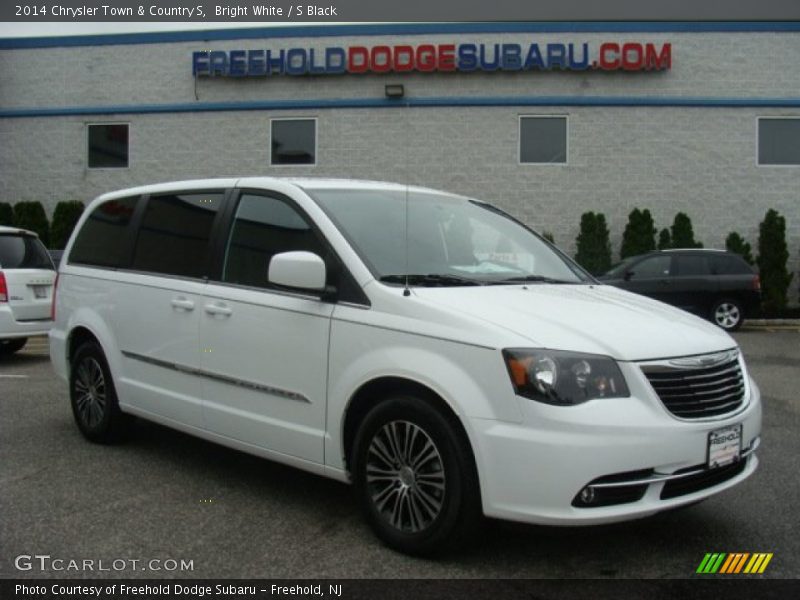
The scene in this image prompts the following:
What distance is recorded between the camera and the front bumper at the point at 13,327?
9828mm

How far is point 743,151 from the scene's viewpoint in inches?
730

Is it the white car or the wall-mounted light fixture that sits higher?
the wall-mounted light fixture

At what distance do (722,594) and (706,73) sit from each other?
17.4 m

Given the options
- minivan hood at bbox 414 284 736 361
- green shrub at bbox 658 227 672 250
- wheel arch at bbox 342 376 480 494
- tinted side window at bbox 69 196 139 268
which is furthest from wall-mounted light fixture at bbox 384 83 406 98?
wheel arch at bbox 342 376 480 494

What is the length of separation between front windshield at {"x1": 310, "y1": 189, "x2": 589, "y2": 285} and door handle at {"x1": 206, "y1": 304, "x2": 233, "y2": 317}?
81 centimetres

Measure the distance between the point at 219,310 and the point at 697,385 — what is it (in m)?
2.58

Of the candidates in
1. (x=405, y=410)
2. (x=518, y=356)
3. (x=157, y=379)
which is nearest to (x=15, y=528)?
(x=157, y=379)

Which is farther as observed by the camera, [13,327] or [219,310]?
[13,327]

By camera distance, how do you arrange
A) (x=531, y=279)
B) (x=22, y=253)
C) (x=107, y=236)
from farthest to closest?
(x=22, y=253) < (x=107, y=236) < (x=531, y=279)

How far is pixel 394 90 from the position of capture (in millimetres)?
18547

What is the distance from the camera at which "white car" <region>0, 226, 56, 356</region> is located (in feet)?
32.3

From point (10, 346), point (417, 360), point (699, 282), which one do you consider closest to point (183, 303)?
point (417, 360)

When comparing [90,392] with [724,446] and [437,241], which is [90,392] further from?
[724,446]

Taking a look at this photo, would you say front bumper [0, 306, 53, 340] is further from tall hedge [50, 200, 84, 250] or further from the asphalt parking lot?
tall hedge [50, 200, 84, 250]
